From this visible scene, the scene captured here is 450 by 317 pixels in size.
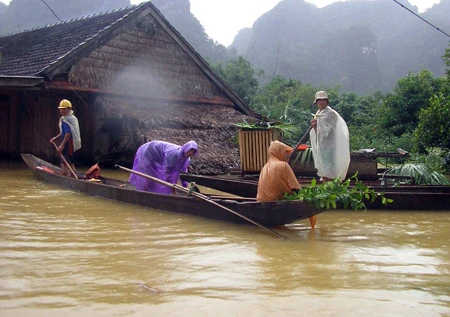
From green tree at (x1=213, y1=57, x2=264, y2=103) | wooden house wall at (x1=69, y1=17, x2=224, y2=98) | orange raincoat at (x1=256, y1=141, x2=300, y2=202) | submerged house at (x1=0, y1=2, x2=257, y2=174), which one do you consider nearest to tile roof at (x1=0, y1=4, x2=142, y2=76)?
submerged house at (x1=0, y1=2, x2=257, y2=174)

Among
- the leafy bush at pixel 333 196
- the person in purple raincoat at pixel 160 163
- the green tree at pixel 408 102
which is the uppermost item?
the green tree at pixel 408 102

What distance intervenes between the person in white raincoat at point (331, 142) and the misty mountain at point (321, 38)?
32.0 m

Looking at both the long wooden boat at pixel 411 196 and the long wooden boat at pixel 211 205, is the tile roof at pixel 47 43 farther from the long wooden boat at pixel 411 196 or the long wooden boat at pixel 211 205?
the long wooden boat at pixel 411 196

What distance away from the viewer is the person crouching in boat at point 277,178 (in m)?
4.96

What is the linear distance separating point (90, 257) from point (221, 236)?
4.63 feet

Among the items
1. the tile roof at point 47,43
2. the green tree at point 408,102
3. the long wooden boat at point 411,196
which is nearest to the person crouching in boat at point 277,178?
the long wooden boat at point 411,196

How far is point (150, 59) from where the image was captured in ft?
41.3

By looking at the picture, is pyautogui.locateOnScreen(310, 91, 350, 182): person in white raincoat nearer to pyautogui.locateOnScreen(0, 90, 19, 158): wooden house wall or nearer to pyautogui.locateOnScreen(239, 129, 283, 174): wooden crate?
pyautogui.locateOnScreen(239, 129, 283, 174): wooden crate

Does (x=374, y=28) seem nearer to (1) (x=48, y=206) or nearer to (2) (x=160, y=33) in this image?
(2) (x=160, y=33)

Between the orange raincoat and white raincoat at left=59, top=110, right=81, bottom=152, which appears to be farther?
white raincoat at left=59, top=110, right=81, bottom=152

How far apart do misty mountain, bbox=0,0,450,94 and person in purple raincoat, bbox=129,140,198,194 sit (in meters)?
31.7

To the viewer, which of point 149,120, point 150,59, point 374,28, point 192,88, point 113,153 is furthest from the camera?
point 374,28

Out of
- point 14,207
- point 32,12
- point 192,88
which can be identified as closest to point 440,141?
point 192,88

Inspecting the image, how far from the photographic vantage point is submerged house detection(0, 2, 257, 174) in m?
10.9
